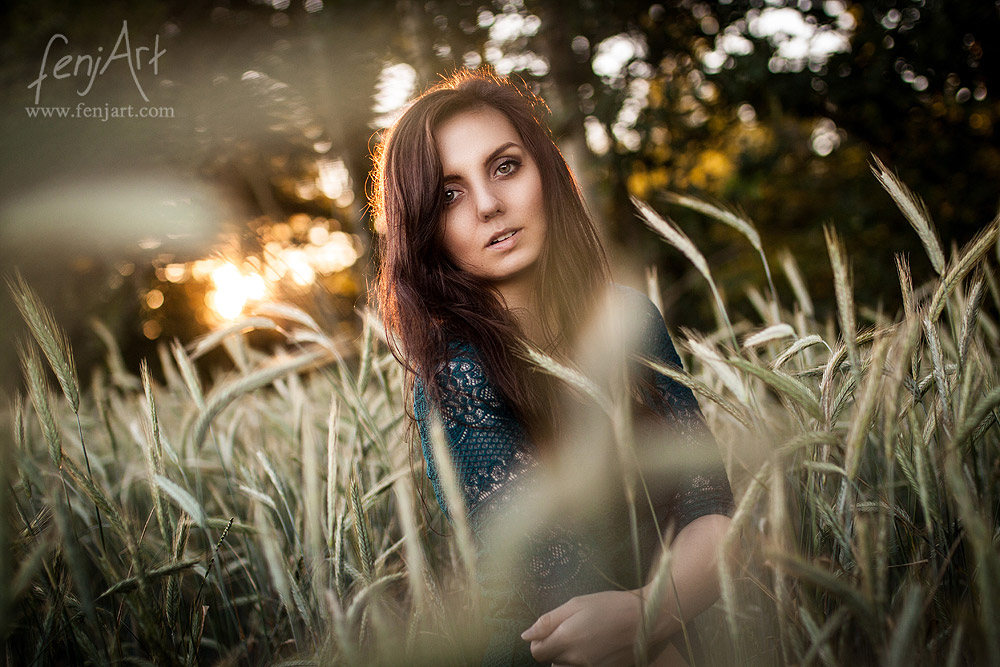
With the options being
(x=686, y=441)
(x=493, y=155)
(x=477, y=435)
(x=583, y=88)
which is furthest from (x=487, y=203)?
(x=583, y=88)

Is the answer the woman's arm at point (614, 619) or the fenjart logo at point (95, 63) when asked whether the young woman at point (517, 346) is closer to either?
the woman's arm at point (614, 619)

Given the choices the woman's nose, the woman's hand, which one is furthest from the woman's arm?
the woman's nose

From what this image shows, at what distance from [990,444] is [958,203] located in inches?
105

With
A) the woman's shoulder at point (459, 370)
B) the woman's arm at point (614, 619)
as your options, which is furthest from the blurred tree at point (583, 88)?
the woman's arm at point (614, 619)

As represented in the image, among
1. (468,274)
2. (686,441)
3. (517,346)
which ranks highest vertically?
(468,274)

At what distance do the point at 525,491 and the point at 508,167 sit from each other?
58 cm

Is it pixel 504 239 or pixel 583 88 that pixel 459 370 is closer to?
pixel 504 239

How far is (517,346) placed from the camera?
86cm

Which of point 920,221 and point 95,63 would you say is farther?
point 95,63

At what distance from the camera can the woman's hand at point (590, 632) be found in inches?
26.5

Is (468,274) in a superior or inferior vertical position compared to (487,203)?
inferior

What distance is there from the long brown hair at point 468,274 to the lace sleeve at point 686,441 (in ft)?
0.42

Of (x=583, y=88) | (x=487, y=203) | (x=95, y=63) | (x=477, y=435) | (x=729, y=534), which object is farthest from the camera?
(x=583, y=88)

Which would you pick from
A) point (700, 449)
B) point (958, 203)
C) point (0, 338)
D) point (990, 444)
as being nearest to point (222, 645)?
point (700, 449)
